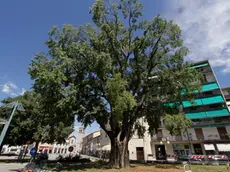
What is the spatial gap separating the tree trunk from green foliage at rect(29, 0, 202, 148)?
86 centimetres

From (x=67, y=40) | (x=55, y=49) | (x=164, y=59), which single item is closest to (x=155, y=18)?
(x=164, y=59)

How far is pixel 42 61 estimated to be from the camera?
13.0m

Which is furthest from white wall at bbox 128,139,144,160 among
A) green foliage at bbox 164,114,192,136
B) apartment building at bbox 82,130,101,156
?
green foliage at bbox 164,114,192,136

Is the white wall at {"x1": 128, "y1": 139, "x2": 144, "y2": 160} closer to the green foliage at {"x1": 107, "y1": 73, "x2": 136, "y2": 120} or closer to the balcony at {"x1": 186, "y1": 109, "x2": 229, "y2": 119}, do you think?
the balcony at {"x1": 186, "y1": 109, "x2": 229, "y2": 119}

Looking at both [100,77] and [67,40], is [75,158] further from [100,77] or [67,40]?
[67,40]

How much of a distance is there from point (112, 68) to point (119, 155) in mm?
8324

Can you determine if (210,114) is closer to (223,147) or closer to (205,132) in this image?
(205,132)

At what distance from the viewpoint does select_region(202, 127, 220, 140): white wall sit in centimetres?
2558

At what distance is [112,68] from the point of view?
14438 mm

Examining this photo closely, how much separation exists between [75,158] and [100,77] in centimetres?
1382

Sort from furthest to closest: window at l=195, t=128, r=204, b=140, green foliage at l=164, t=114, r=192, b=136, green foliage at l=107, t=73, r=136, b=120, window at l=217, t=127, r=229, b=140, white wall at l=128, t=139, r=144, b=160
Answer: white wall at l=128, t=139, r=144, b=160 → window at l=195, t=128, r=204, b=140 → window at l=217, t=127, r=229, b=140 → green foliage at l=164, t=114, r=192, b=136 → green foliage at l=107, t=73, r=136, b=120

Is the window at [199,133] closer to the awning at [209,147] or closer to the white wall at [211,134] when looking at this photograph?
the white wall at [211,134]

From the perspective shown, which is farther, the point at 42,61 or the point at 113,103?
the point at 42,61

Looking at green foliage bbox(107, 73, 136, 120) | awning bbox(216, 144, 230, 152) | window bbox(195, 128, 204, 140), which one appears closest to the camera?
green foliage bbox(107, 73, 136, 120)
